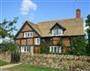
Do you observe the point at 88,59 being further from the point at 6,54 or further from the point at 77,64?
the point at 6,54

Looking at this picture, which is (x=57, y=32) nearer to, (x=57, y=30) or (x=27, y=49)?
(x=57, y=30)

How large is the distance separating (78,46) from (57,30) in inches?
347

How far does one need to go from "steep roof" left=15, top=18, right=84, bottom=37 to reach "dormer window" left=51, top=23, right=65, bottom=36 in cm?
75

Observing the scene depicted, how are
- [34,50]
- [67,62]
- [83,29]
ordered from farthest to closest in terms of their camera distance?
1. [34,50]
2. [83,29]
3. [67,62]

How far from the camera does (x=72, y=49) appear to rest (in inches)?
1790

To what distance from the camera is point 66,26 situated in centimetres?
5238

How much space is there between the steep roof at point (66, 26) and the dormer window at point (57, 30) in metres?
0.75

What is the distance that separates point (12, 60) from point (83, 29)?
1556 centimetres

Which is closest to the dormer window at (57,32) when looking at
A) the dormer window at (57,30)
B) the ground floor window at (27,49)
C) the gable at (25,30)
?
the dormer window at (57,30)

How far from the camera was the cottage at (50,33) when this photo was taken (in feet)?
165

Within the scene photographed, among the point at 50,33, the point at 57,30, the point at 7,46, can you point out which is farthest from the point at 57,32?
the point at 7,46

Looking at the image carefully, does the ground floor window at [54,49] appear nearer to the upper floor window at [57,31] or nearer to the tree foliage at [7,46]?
the upper floor window at [57,31]

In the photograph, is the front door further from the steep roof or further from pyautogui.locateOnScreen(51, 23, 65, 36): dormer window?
pyautogui.locateOnScreen(51, 23, 65, 36): dormer window

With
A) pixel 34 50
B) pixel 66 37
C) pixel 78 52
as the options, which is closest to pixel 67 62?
pixel 78 52
